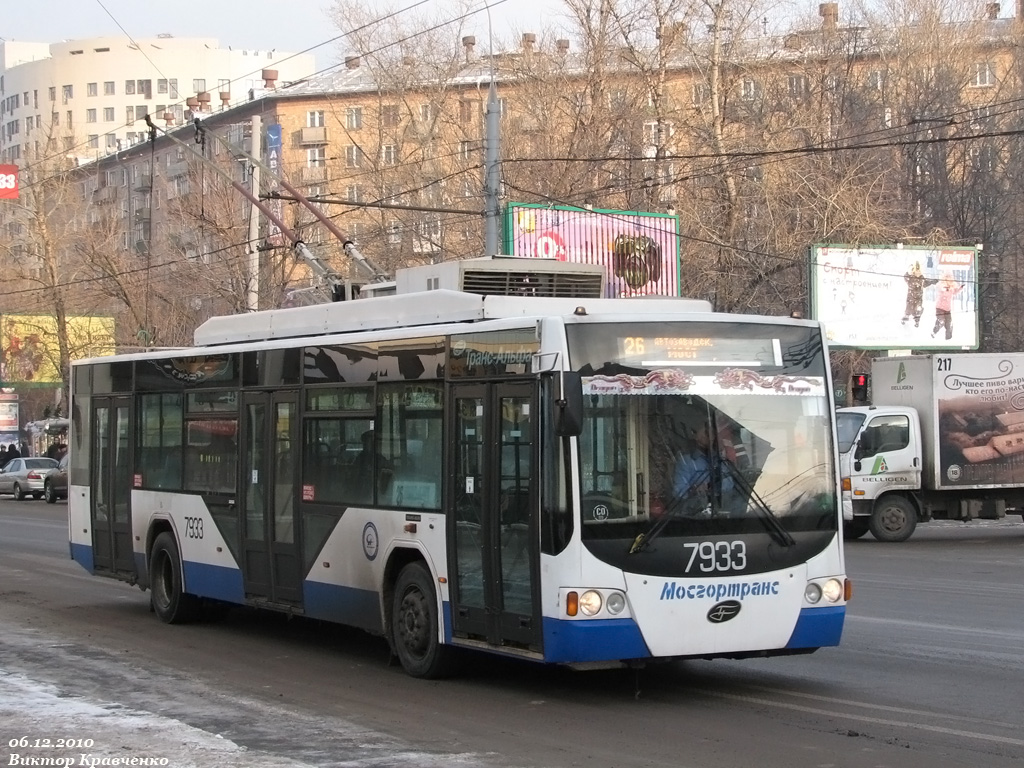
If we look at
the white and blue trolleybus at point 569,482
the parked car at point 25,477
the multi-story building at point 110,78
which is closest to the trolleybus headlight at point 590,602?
the white and blue trolleybus at point 569,482

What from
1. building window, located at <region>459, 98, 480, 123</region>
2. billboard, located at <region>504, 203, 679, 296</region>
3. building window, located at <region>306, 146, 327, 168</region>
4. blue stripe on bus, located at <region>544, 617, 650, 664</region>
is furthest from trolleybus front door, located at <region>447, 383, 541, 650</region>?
building window, located at <region>306, 146, 327, 168</region>

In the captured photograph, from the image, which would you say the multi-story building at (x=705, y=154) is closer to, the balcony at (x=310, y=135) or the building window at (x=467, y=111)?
the building window at (x=467, y=111)

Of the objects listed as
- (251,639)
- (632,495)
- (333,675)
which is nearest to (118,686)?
(333,675)

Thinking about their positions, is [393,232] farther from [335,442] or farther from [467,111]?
[335,442]

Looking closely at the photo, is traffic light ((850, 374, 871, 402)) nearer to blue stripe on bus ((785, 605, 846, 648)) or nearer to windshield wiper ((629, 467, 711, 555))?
Result: blue stripe on bus ((785, 605, 846, 648))

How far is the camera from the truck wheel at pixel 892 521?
24.9 meters

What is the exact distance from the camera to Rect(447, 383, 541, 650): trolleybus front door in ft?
30.7

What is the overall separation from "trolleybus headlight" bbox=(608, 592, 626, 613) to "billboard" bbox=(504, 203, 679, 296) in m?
28.4

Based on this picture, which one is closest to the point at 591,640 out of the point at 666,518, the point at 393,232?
the point at 666,518

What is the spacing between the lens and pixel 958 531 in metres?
29.1

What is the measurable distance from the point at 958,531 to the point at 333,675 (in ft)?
67.8

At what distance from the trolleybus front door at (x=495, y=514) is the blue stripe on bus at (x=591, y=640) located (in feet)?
0.55

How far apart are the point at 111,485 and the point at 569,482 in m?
8.04

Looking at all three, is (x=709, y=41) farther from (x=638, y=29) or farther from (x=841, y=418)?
(x=841, y=418)
